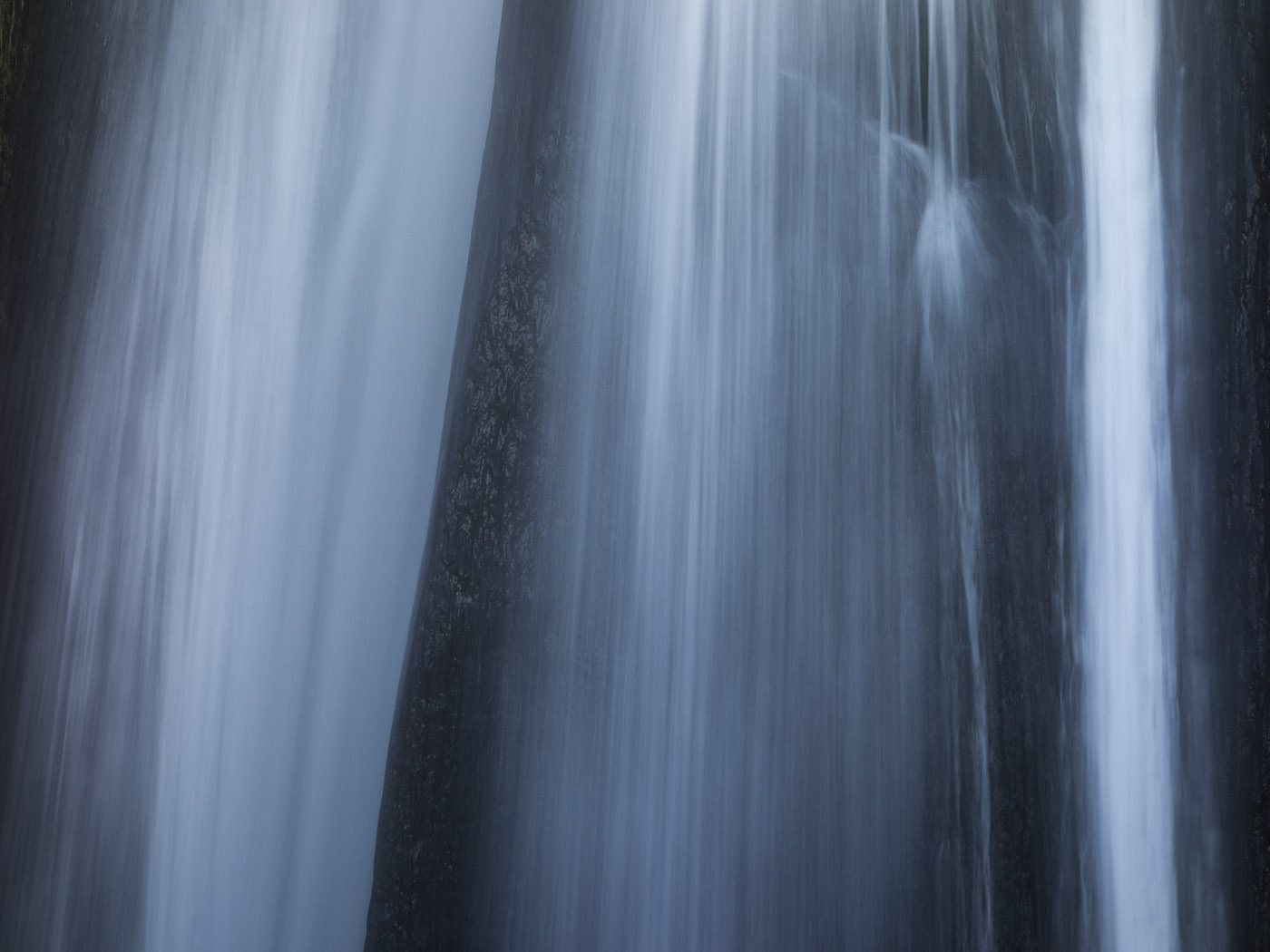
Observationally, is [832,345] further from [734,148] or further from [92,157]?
[92,157]

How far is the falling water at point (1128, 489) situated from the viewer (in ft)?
7.24

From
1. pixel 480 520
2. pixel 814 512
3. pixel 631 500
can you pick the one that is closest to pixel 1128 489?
pixel 814 512

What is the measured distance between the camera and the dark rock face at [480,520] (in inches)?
86.7

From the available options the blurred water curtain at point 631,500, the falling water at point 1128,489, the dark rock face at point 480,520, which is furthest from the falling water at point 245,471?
the falling water at point 1128,489

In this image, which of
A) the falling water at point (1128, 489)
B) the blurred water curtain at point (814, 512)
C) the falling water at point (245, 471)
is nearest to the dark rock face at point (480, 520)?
the blurred water curtain at point (814, 512)

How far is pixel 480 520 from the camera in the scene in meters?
2.35

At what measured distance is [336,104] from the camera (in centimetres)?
263

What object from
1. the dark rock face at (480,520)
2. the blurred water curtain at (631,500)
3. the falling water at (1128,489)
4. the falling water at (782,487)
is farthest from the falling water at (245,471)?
the falling water at (1128,489)

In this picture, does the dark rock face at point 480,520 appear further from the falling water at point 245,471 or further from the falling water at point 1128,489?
the falling water at point 1128,489

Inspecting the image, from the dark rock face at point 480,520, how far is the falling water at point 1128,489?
3.69ft

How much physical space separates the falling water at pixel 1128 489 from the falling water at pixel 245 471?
1.37m

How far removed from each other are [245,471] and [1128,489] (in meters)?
1.79

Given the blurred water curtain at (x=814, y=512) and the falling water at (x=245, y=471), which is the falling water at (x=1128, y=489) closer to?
the blurred water curtain at (x=814, y=512)

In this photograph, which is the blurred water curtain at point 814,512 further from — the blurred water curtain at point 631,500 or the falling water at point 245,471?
the falling water at point 245,471
